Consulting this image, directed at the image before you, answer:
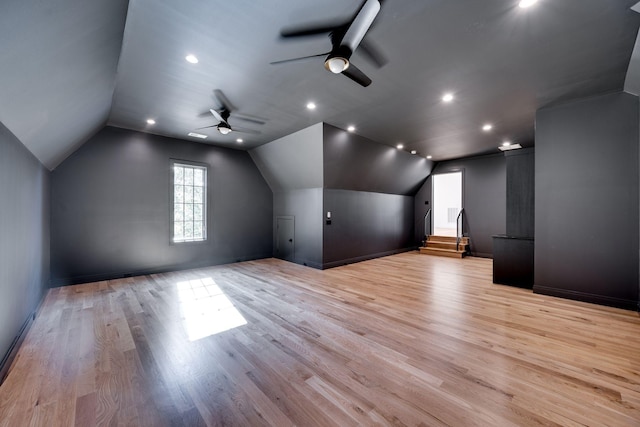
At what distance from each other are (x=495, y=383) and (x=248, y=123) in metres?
5.17

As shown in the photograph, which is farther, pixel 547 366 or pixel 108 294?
pixel 108 294

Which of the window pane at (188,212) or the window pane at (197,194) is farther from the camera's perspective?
the window pane at (197,194)

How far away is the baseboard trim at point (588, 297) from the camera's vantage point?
3.51 meters

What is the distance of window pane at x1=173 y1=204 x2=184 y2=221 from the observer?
602cm

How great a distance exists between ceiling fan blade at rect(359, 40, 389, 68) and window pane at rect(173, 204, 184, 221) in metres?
5.37

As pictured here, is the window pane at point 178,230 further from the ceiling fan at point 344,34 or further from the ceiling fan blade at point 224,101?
the ceiling fan at point 344,34

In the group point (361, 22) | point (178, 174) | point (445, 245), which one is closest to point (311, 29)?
point (361, 22)

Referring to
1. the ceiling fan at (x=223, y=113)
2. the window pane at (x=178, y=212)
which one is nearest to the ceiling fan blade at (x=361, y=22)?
the ceiling fan at (x=223, y=113)

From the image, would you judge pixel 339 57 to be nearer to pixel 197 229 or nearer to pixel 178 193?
pixel 178 193

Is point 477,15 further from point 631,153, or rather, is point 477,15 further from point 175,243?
point 175,243

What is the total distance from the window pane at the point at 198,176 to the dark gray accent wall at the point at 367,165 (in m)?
Result: 3.21

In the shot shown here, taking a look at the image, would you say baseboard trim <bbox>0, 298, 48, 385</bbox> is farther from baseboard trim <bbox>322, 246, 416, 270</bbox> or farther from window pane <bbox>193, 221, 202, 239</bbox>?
baseboard trim <bbox>322, 246, 416, 270</bbox>

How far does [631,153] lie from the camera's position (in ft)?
11.5

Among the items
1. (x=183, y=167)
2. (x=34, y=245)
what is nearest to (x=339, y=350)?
(x=34, y=245)
